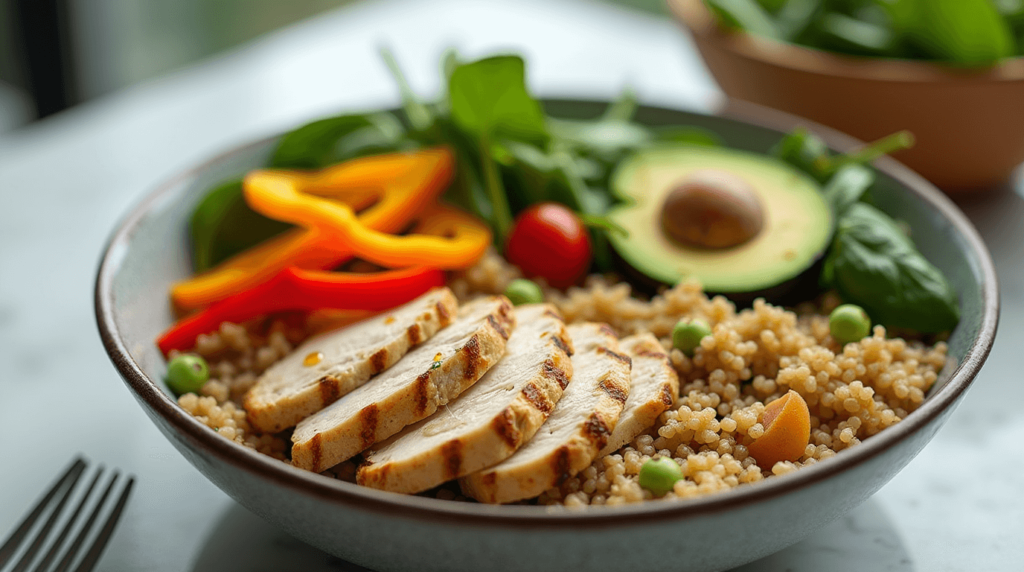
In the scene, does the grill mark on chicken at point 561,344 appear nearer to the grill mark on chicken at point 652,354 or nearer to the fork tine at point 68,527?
the grill mark on chicken at point 652,354

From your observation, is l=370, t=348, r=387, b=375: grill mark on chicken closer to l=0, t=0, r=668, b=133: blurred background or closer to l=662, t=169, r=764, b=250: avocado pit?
l=662, t=169, r=764, b=250: avocado pit

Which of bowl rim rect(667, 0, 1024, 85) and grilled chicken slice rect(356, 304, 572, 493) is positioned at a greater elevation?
bowl rim rect(667, 0, 1024, 85)

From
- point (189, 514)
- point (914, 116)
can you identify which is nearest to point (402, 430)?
point (189, 514)

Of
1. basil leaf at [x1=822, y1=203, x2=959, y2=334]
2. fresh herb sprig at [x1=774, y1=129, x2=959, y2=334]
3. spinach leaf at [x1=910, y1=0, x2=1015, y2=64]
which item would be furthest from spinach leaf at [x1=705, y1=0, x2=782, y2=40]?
basil leaf at [x1=822, y1=203, x2=959, y2=334]

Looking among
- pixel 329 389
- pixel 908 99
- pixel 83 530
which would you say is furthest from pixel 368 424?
pixel 908 99

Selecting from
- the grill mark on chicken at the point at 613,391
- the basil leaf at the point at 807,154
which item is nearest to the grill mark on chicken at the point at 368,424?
the grill mark on chicken at the point at 613,391

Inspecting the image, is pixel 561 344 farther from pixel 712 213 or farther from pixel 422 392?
pixel 712 213

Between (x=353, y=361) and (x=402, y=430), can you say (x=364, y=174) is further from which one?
(x=402, y=430)
